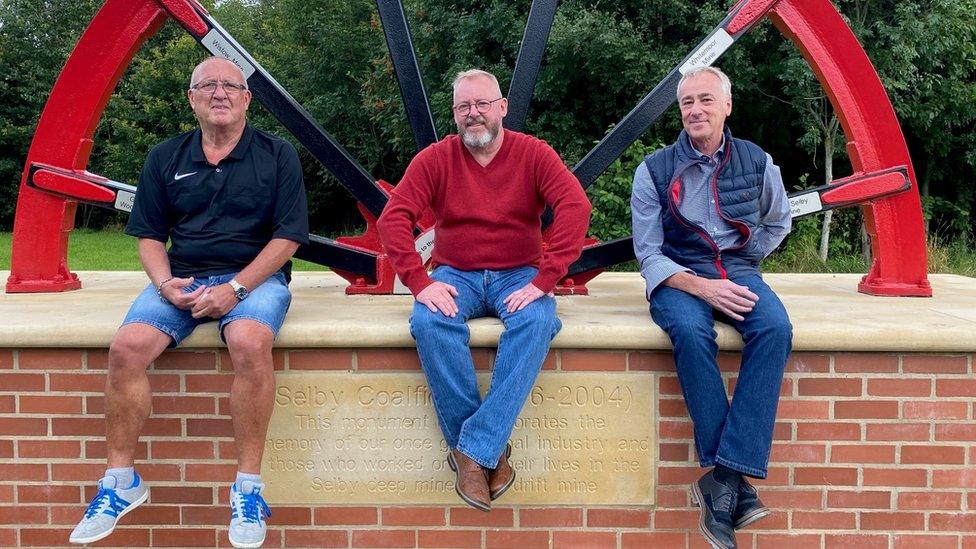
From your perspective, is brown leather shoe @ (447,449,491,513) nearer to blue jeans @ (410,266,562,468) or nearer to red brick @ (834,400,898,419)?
blue jeans @ (410,266,562,468)

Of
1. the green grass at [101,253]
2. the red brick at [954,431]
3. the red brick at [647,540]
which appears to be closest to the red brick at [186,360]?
the red brick at [647,540]

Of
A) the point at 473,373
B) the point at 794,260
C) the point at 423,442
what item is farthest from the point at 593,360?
the point at 794,260

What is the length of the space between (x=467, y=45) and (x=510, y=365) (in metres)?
10.1

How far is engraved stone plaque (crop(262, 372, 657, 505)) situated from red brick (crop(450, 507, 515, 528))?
4 cm

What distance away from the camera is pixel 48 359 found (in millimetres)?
3018

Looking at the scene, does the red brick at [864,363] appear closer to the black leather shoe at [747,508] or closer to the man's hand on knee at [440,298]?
the black leather shoe at [747,508]

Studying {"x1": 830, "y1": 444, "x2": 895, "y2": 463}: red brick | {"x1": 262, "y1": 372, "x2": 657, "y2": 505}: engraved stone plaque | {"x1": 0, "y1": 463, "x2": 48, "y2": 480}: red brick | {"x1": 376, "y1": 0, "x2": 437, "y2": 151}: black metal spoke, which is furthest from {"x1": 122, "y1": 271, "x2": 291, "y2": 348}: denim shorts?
{"x1": 830, "y1": 444, "x2": 895, "y2": 463}: red brick

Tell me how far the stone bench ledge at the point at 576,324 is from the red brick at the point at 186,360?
0.05m

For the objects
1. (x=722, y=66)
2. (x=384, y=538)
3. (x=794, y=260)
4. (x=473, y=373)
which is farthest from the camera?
(x=722, y=66)

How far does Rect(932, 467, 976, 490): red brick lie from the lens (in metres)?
3.01

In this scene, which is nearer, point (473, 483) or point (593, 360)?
point (473, 483)

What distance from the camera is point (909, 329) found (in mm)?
2943

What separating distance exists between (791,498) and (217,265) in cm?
227

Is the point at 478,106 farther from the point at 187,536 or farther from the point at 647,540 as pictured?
the point at 187,536
